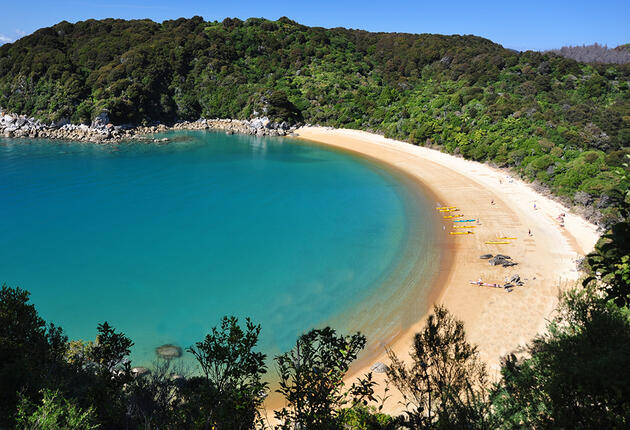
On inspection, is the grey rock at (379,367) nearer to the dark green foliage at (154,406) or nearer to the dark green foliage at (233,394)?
the dark green foliage at (154,406)

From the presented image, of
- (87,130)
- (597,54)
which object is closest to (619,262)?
(87,130)

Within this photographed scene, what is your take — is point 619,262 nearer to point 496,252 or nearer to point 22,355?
point 22,355

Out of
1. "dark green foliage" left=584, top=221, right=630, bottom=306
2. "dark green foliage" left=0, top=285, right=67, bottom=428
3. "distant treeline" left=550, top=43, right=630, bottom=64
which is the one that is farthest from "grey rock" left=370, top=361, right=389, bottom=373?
"distant treeline" left=550, top=43, right=630, bottom=64

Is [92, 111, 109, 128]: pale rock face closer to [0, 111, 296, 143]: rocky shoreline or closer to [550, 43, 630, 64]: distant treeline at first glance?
[0, 111, 296, 143]: rocky shoreline

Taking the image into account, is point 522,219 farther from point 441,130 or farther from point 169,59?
point 169,59

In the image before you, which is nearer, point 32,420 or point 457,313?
point 32,420

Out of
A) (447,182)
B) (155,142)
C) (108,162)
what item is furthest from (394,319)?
(155,142)
